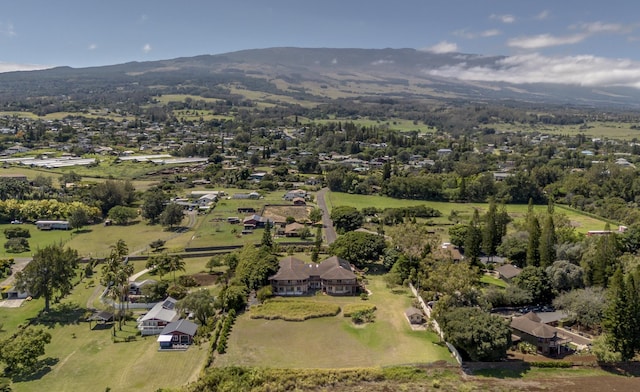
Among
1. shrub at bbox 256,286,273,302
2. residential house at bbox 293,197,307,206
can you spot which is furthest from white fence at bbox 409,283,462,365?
residential house at bbox 293,197,307,206

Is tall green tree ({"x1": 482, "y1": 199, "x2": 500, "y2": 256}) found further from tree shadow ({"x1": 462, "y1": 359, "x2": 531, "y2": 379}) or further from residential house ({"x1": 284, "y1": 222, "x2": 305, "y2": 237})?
residential house ({"x1": 284, "y1": 222, "x2": 305, "y2": 237})

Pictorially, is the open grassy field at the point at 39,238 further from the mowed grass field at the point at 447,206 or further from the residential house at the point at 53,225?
the mowed grass field at the point at 447,206

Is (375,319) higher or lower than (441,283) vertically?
lower

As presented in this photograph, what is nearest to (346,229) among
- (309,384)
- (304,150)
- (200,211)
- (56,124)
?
(200,211)

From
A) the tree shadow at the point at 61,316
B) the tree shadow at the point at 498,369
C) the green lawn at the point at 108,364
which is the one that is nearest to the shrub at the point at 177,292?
the green lawn at the point at 108,364

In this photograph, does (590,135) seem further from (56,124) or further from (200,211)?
(56,124)
